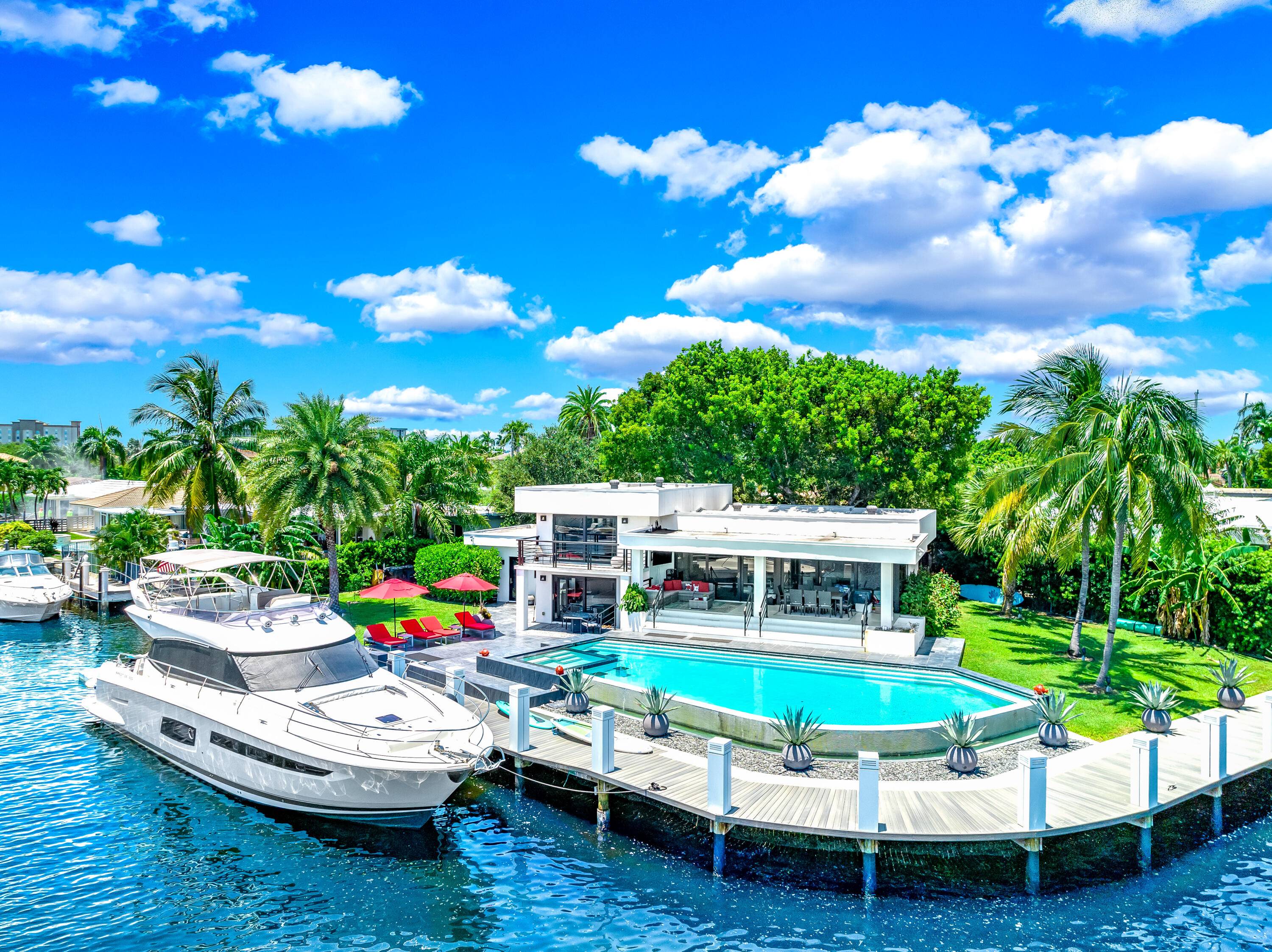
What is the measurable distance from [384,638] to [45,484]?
4932 cm

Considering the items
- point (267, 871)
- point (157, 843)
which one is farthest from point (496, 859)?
point (157, 843)

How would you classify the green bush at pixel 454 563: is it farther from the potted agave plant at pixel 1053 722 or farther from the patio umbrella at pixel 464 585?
the potted agave plant at pixel 1053 722

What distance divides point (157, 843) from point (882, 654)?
59.7 ft

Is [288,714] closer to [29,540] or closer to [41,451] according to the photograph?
[29,540]

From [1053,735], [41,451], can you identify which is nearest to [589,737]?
[1053,735]

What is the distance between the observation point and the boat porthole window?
1571cm

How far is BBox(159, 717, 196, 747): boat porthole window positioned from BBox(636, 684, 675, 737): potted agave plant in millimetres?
9167

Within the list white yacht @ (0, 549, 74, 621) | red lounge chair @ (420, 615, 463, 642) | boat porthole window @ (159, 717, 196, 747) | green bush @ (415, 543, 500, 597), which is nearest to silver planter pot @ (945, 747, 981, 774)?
boat porthole window @ (159, 717, 196, 747)

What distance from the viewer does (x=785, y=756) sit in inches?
568

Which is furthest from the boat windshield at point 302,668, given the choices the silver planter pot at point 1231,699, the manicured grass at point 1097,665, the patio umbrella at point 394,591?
the silver planter pot at point 1231,699

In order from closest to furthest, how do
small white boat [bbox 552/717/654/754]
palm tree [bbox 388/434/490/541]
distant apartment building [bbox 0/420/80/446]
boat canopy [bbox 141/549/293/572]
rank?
small white boat [bbox 552/717/654/754] → boat canopy [bbox 141/549/293/572] → palm tree [bbox 388/434/490/541] → distant apartment building [bbox 0/420/80/446]

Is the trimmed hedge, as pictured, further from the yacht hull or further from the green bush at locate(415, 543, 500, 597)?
the yacht hull

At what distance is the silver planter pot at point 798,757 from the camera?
46.8 feet

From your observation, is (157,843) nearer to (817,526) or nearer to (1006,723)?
(1006,723)
